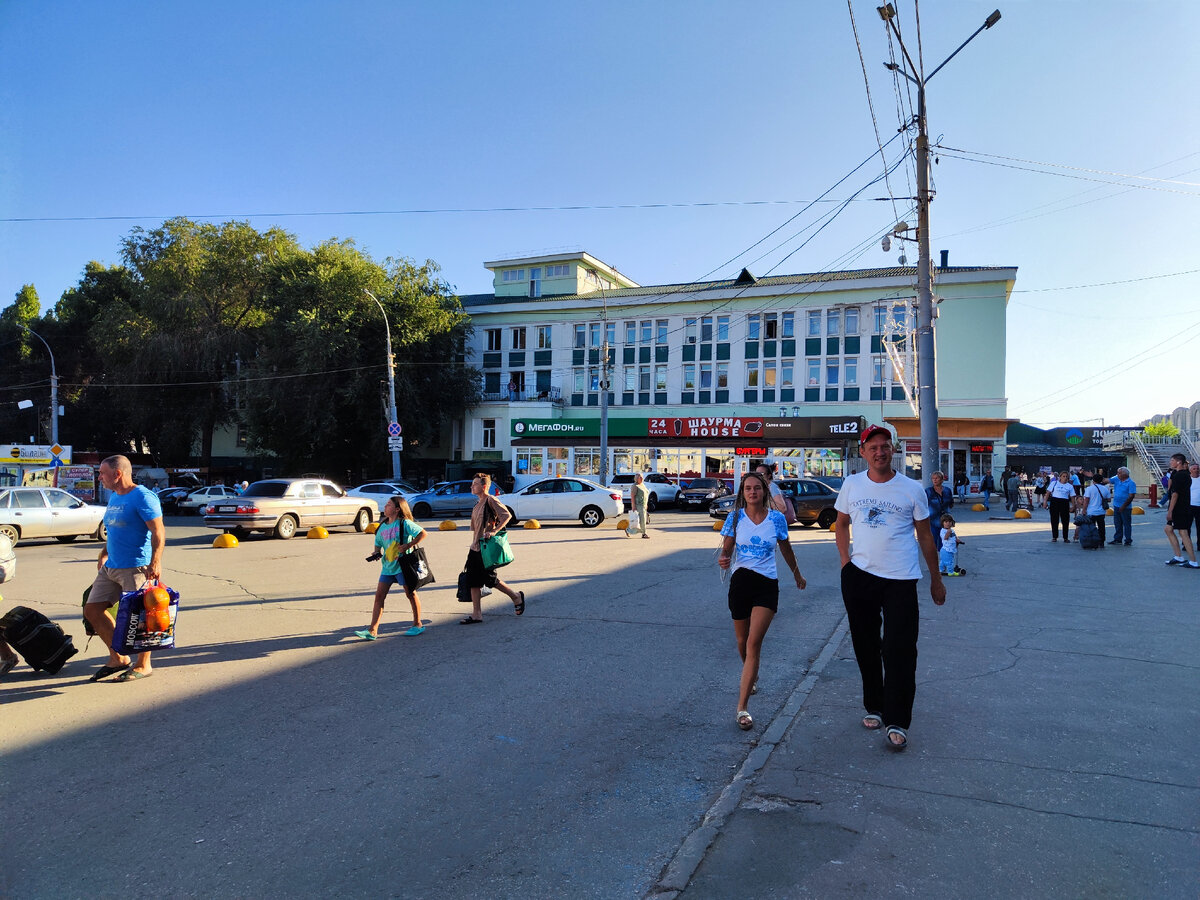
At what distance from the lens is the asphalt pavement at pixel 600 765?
11.1ft

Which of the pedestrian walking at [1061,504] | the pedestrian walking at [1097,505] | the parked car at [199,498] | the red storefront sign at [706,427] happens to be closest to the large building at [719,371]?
the red storefront sign at [706,427]

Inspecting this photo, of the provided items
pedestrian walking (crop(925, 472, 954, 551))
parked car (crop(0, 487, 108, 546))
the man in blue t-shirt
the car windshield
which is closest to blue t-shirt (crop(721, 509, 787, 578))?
the man in blue t-shirt

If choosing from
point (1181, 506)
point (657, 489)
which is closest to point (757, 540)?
point (1181, 506)

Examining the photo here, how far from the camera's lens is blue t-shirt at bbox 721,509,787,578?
5.35m

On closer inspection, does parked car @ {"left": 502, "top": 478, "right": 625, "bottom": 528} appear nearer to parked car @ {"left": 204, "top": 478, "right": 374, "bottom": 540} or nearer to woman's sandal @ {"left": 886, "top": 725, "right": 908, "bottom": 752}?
parked car @ {"left": 204, "top": 478, "right": 374, "bottom": 540}

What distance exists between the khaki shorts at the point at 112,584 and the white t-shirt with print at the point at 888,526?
5.39 m

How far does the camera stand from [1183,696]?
589 centimetres

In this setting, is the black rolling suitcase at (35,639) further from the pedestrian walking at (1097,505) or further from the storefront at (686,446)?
the storefront at (686,446)

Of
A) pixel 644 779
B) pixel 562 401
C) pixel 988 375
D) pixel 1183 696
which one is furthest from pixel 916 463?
pixel 644 779

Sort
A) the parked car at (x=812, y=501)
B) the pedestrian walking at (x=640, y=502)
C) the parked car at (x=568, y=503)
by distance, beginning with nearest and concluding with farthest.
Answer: the pedestrian walking at (x=640, y=502)
the parked car at (x=812, y=501)
the parked car at (x=568, y=503)

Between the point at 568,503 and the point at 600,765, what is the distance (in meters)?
21.0

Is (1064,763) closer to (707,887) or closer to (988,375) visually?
(707,887)

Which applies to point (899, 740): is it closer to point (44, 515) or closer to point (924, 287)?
point (924, 287)

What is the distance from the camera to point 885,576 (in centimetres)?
483
